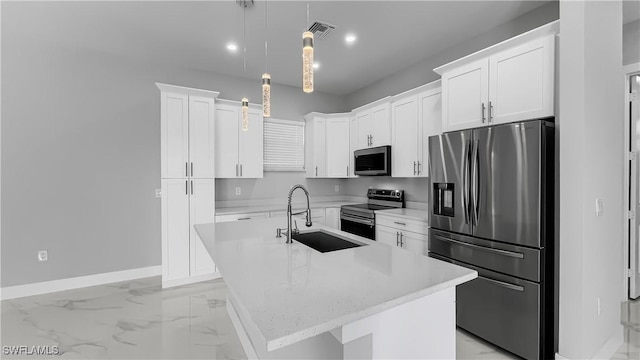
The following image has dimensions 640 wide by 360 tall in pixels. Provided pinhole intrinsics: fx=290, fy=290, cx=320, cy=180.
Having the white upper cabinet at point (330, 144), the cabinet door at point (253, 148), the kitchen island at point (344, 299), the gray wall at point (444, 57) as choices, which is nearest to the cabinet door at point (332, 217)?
the white upper cabinet at point (330, 144)

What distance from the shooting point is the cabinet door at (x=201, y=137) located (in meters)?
3.62

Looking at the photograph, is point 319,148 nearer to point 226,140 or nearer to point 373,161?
point 373,161

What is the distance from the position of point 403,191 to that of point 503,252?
2032mm

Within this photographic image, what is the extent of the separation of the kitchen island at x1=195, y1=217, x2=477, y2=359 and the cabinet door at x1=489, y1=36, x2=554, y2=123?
5.10 feet

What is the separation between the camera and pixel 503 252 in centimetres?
215

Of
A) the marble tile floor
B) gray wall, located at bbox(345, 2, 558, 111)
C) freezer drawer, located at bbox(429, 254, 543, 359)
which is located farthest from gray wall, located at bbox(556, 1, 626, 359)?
gray wall, located at bbox(345, 2, 558, 111)

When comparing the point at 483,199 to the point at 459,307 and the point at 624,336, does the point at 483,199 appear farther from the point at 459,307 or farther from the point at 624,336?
the point at 624,336

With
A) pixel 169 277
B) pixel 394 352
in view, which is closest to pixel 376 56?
pixel 394 352

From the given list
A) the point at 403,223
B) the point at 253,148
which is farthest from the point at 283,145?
the point at 403,223

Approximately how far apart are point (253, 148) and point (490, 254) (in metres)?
3.18

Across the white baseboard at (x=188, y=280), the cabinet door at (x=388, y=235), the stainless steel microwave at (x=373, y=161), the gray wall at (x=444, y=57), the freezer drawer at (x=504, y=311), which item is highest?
the gray wall at (x=444, y=57)

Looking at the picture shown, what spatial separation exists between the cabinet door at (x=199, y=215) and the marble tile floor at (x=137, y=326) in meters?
0.30

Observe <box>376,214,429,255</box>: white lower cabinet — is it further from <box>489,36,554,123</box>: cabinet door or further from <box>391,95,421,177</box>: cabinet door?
<box>489,36,554,123</box>: cabinet door

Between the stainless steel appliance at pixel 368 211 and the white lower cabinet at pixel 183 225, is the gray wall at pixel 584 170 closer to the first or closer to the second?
the stainless steel appliance at pixel 368 211
